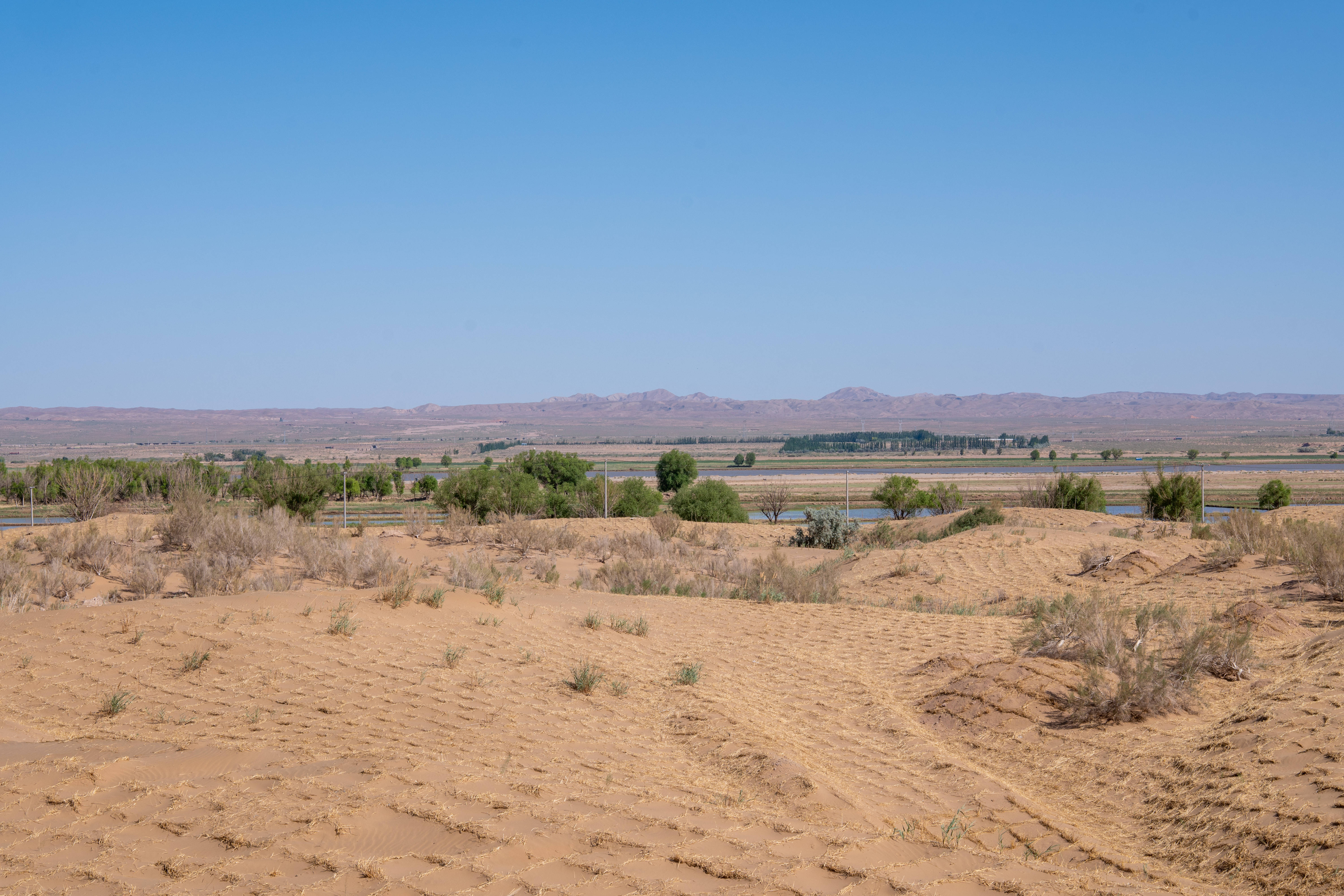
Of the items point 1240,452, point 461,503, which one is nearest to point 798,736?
point 461,503

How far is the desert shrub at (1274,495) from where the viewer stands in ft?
151

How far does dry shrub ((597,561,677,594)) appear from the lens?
659 inches

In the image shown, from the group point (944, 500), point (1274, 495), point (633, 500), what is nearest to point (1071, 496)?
point (944, 500)

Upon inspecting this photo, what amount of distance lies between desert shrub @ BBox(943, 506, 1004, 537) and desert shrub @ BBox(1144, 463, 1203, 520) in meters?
9.23

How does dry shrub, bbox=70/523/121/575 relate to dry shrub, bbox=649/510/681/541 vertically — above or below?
above

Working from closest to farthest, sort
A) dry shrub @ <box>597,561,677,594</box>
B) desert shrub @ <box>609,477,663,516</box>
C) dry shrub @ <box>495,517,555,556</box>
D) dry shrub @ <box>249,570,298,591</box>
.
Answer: dry shrub @ <box>249,570,298,591</box>, dry shrub @ <box>597,561,677,594</box>, dry shrub @ <box>495,517,555,556</box>, desert shrub @ <box>609,477,663,516</box>

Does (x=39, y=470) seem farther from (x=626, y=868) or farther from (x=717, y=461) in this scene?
(x=717, y=461)

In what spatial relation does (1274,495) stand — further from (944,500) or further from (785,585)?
(785,585)

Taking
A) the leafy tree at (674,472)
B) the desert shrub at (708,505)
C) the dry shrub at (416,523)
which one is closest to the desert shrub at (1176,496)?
the desert shrub at (708,505)

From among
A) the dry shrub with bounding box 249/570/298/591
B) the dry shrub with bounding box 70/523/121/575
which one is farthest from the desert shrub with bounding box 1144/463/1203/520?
the dry shrub with bounding box 70/523/121/575

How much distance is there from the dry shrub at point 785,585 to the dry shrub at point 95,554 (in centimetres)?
1110

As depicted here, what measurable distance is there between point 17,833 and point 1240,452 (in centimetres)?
15443

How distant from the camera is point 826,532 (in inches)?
1088

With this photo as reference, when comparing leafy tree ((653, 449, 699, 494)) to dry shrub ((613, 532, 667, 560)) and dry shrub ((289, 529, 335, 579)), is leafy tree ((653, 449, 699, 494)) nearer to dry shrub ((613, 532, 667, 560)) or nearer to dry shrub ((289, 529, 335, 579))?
dry shrub ((613, 532, 667, 560))
